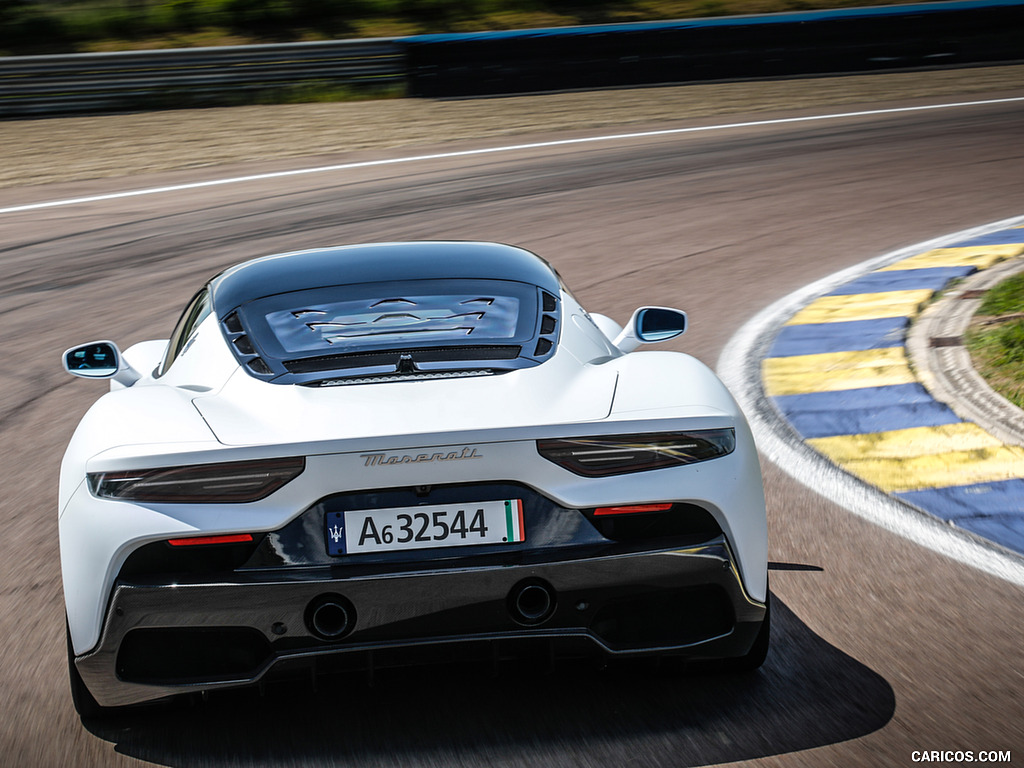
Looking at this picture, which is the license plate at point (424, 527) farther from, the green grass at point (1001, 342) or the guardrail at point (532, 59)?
the guardrail at point (532, 59)

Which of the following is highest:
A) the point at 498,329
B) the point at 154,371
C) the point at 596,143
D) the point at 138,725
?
the point at 498,329

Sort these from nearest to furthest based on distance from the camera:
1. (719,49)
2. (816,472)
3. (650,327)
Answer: (650,327)
(816,472)
(719,49)

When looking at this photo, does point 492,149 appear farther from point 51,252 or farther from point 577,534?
point 577,534

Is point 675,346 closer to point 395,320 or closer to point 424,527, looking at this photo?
point 395,320

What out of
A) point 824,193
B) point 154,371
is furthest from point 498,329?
point 824,193

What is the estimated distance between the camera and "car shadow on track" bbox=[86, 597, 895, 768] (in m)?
2.98

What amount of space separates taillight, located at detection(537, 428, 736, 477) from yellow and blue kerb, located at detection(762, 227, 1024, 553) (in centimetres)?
174

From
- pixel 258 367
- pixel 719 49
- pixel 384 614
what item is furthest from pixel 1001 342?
pixel 719 49

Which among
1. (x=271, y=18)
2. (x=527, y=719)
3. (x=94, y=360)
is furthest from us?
(x=271, y=18)

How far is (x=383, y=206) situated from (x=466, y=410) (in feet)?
32.2

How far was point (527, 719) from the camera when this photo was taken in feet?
10.3

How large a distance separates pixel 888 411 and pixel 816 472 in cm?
99

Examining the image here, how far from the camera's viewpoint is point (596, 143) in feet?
54.1

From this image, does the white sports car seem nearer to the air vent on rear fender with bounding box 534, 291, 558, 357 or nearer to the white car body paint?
the white car body paint
